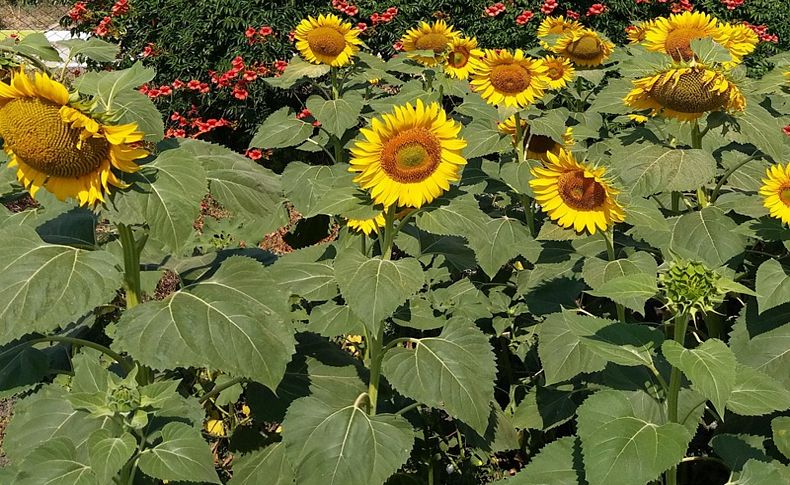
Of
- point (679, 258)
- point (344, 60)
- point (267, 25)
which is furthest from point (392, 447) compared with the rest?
point (267, 25)

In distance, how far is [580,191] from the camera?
8.75 feet

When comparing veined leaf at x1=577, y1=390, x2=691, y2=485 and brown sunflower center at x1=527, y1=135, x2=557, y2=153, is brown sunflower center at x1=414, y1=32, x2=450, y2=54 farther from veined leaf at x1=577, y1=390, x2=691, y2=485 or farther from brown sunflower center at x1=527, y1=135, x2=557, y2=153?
veined leaf at x1=577, y1=390, x2=691, y2=485

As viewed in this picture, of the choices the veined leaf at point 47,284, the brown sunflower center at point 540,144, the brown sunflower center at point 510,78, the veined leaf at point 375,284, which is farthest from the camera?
the brown sunflower center at point 540,144

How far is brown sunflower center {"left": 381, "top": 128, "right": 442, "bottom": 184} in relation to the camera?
2367 millimetres

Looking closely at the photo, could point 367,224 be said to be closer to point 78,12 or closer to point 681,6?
point 681,6

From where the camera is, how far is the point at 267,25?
7.43 meters

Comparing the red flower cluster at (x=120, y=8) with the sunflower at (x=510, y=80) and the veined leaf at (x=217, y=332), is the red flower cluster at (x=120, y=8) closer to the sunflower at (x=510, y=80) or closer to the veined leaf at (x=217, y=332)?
the sunflower at (x=510, y=80)

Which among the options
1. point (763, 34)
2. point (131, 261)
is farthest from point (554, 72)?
point (763, 34)

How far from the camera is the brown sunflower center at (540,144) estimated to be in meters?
3.52

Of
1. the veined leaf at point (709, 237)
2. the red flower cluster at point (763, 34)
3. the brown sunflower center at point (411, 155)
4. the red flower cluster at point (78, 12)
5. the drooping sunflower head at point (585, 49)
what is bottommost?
the red flower cluster at point (78, 12)

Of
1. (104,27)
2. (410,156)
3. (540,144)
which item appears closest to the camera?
Result: (410,156)

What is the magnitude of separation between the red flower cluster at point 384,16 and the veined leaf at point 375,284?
541 centimetres

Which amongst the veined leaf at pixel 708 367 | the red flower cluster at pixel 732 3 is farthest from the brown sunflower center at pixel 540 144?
the red flower cluster at pixel 732 3

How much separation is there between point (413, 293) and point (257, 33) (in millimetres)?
5514
